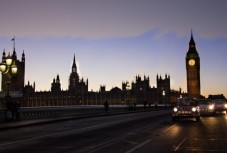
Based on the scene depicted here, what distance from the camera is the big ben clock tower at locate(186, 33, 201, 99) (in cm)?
15688

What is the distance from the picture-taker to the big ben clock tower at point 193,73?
A: 515 feet

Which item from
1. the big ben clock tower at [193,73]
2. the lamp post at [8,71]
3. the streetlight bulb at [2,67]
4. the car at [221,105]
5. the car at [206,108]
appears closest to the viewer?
the streetlight bulb at [2,67]

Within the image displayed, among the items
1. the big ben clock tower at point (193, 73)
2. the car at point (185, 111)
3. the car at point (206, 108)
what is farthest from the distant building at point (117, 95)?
the car at point (185, 111)

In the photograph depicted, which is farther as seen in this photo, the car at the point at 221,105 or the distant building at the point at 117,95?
the distant building at the point at 117,95

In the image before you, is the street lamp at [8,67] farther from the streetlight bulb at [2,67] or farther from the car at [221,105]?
the car at [221,105]

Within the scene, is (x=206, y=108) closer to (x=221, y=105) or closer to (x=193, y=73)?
(x=221, y=105)

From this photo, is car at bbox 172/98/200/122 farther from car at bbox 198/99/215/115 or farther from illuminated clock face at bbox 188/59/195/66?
illuminated clock face at bbox 188/59/195/66

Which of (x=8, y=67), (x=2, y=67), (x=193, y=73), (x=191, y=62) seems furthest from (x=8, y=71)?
(x=191, y=62)

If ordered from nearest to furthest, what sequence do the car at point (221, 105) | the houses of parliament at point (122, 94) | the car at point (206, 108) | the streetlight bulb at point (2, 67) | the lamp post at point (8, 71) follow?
the streetlight bulb at point (2, 67) < the lamp post at point (8, 71) < the car at point (206, 108) < the car at point (221, 105) < the houses of parliament at point (122, 94)

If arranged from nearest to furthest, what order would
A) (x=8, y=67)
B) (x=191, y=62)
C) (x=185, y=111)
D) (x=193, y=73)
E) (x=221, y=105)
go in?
(x=185, y=111), (x=8, y=67), (x=221, y=105), (x=193, y=73), (x=191, y=62)

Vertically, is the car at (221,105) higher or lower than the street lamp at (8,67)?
lower

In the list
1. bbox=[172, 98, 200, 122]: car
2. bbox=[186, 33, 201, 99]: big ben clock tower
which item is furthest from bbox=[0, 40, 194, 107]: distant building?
bbox=[172, 98, 200, 122]: car

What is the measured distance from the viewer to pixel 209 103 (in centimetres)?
3938

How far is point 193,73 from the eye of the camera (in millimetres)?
161250
